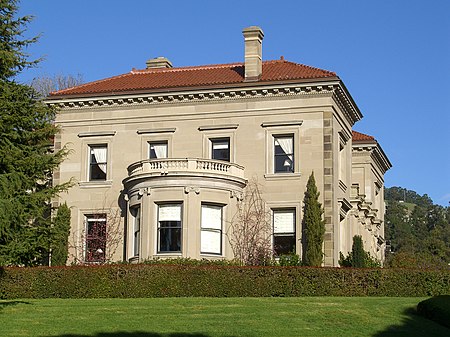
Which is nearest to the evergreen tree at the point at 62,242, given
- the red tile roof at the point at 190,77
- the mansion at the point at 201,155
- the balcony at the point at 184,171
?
the mansion at the point at 201,155

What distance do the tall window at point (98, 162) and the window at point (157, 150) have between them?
2293mm

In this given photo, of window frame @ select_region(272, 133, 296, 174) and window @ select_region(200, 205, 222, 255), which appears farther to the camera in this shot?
window frame @ select_region(272, 133, 296, 174)

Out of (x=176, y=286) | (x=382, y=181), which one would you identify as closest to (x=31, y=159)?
(x=176, y=286)

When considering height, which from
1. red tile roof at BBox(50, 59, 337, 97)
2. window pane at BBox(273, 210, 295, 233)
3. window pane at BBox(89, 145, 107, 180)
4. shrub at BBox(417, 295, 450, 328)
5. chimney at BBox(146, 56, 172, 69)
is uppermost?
chimney at BBox(146, 56, 172, 69)

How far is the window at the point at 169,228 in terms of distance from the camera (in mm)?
38719

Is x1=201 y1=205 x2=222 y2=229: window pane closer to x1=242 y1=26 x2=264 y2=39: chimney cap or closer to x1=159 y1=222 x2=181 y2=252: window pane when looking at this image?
x1=159 y1=222 x2=181 y2=252: window pane

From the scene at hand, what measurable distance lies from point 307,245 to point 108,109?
12223 millimetres

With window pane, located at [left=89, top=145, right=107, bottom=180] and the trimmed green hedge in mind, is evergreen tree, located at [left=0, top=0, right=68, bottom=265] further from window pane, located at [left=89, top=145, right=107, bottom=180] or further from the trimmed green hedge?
window pane, located at [left=89, top=145, right=107, bottom=180]

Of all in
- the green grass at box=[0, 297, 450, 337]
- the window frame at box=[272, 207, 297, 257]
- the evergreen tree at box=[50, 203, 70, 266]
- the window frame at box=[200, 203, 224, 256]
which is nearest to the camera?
the green grass at box=[0, 297, 450, 337]

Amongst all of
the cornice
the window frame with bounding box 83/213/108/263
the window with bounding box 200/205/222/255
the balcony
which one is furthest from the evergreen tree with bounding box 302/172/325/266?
the window frame with bounding box 83/213/108/263

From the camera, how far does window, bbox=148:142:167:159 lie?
1682 inches

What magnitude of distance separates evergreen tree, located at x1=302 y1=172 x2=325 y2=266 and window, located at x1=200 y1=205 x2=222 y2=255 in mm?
3813

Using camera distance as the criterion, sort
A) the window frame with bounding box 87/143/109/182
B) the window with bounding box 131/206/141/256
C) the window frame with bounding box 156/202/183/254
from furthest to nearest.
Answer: the window frame with bounding box 87/143/109/182 < the window with bounding box 131/206/141/256 < the window frame with bounding box 156/202/183/254

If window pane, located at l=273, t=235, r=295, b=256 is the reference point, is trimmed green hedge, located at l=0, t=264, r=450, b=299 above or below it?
below
